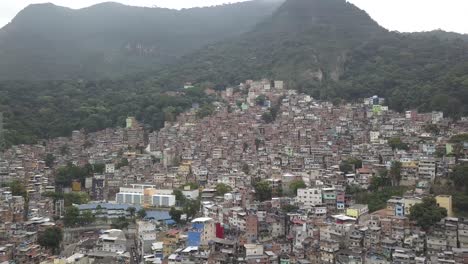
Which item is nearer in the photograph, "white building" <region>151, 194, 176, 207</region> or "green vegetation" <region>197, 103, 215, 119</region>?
"white building" <region>151, 194, 176, 207</region>

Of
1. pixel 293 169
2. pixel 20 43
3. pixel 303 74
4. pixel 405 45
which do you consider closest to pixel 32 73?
pixel 20 43

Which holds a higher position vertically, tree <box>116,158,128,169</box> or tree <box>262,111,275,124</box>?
tree <box>262,111,275,124</box>

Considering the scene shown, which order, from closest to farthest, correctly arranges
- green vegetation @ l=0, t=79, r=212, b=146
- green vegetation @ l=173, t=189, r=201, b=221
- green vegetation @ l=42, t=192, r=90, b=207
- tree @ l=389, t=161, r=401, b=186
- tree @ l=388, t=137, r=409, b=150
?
green vegetation @ l=173, t=189, r=201, b=221 < tree @ l=389, t=161, r=401, b=186 < green vegetation @ l=42, t=192, r=90, b=207 < tree @ l=388, t=137, r=409, b=150 < green vegetation @ l=0, t=79, r=212, b=146

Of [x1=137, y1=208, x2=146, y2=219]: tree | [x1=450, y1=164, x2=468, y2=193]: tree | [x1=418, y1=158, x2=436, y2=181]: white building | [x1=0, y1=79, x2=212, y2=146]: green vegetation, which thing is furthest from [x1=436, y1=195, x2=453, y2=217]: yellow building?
[x1=0, y1=79, x2=212, y2=146]: green vegetation

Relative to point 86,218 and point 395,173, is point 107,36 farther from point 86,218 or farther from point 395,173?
point 395,173

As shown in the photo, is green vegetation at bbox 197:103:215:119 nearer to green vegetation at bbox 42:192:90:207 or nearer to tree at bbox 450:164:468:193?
green vegetation at bbox 42:192:90:207

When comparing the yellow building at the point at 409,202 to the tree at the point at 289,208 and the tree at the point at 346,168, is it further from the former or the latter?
the tree at the point at 346,168

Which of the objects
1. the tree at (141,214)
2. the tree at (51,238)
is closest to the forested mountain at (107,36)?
the tree at (141,214)
